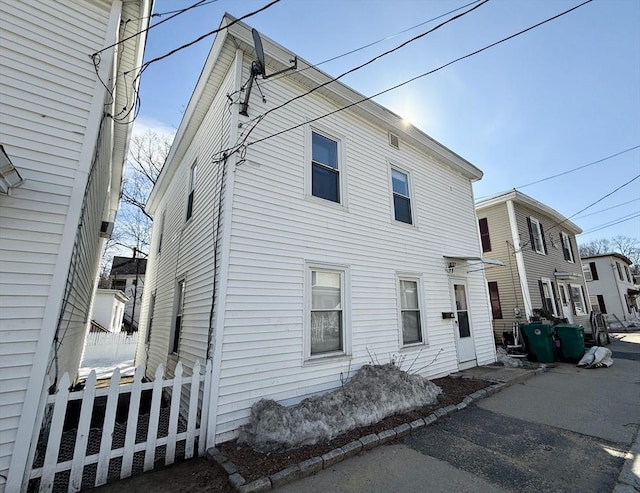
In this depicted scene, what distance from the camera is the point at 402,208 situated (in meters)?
7.37

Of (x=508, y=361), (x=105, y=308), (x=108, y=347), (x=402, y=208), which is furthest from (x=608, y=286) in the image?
(x=105, y=308)

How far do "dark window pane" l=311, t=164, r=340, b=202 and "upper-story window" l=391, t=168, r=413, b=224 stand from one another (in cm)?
187

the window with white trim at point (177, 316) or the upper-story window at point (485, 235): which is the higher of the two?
the upper-story window at point (485, 235)

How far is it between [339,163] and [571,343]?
9.19m

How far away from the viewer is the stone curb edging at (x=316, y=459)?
9.32 ft

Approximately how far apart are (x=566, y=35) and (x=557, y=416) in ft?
22.4

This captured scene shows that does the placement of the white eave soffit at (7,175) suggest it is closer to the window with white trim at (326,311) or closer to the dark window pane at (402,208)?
the window with white trim at (326,311)

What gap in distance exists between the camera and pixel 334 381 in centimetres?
493

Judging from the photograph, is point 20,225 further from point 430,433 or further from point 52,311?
point 430,433

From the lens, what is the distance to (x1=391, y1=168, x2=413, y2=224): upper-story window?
7.24 m

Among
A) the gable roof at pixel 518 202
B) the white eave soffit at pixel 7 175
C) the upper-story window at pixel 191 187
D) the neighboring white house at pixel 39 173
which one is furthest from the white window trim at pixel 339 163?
the gable roof at pixel 518 202

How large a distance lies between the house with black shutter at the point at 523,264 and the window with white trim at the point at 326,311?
9.90m

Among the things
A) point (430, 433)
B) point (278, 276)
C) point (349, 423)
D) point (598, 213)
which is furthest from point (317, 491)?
point (598, 213)

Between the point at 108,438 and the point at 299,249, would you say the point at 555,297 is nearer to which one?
the point at 299,249
